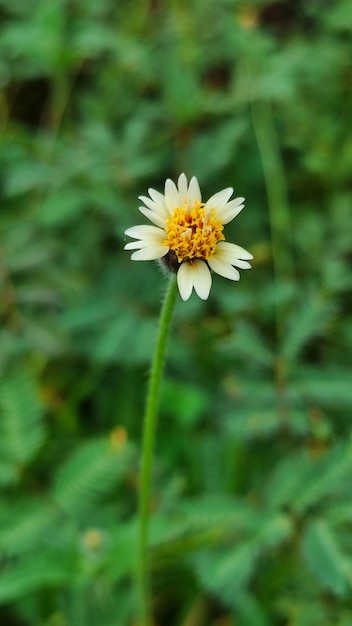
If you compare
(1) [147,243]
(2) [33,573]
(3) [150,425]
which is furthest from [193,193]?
(2) [33,573]

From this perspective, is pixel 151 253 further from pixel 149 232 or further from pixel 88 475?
pixel 88 475

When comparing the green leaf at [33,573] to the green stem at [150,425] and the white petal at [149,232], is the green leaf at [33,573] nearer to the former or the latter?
the green stem at [150,425]

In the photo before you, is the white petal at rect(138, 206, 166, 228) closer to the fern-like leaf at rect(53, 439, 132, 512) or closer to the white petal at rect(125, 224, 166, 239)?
the white petal at rect(125, 224, 166, 239)

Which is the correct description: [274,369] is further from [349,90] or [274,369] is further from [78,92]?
[78,92]

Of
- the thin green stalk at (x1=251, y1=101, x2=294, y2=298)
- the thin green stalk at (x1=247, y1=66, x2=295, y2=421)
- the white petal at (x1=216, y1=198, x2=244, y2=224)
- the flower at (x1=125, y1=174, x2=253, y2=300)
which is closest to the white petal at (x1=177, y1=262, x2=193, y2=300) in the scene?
the flower at (x1=125, y1=174, x2=253, y2=300)

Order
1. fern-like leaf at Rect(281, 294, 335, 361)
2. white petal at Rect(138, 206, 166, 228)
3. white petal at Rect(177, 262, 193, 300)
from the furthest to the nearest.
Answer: fern-like leaf at Rect(281, 294, 335, 361) → white petal at Rect(138, 206, 166, 228) → white petal at Rect(177, 262, 193, 300)

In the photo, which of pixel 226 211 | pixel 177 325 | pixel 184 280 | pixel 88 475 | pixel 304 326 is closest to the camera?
pixel 184 280

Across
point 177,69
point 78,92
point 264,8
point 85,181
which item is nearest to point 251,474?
point 85,181
